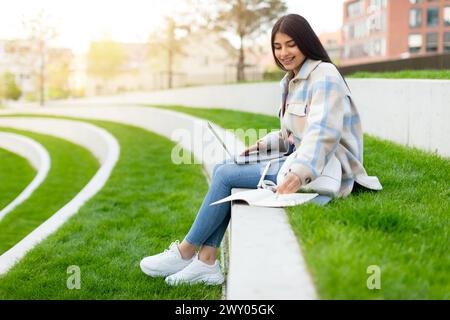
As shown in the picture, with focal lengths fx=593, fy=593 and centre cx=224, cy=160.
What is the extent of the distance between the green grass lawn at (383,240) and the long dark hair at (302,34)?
89cm

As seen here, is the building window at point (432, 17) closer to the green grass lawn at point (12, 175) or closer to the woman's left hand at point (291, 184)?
the green grass lawn at point (12, 175)

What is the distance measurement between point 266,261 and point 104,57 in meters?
51.2

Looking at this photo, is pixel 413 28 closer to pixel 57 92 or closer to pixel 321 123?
pixel 57 92

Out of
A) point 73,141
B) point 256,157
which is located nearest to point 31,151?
point 73,141

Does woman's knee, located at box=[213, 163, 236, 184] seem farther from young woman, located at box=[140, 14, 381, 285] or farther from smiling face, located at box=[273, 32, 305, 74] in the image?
smiling face, located at box=[273, 32, 305, 74]

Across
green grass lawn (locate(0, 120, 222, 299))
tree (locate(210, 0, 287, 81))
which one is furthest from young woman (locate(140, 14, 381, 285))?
tree (locate(210, 0, 287, 81))

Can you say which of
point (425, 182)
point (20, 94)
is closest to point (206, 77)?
point (425, 182)

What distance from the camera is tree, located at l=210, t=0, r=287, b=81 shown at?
95.1 ft

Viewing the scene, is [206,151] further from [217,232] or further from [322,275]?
[322,275]

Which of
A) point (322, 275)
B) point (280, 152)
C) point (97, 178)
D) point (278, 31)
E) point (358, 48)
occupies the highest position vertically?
point (358, 48)

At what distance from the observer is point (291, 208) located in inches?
130

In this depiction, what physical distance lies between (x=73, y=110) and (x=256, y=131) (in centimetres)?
2088

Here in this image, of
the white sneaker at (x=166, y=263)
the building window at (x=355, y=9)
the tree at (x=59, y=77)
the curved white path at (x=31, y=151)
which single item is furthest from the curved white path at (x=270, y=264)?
the building window at (x=355, y=9)

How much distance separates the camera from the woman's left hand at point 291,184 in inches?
127
